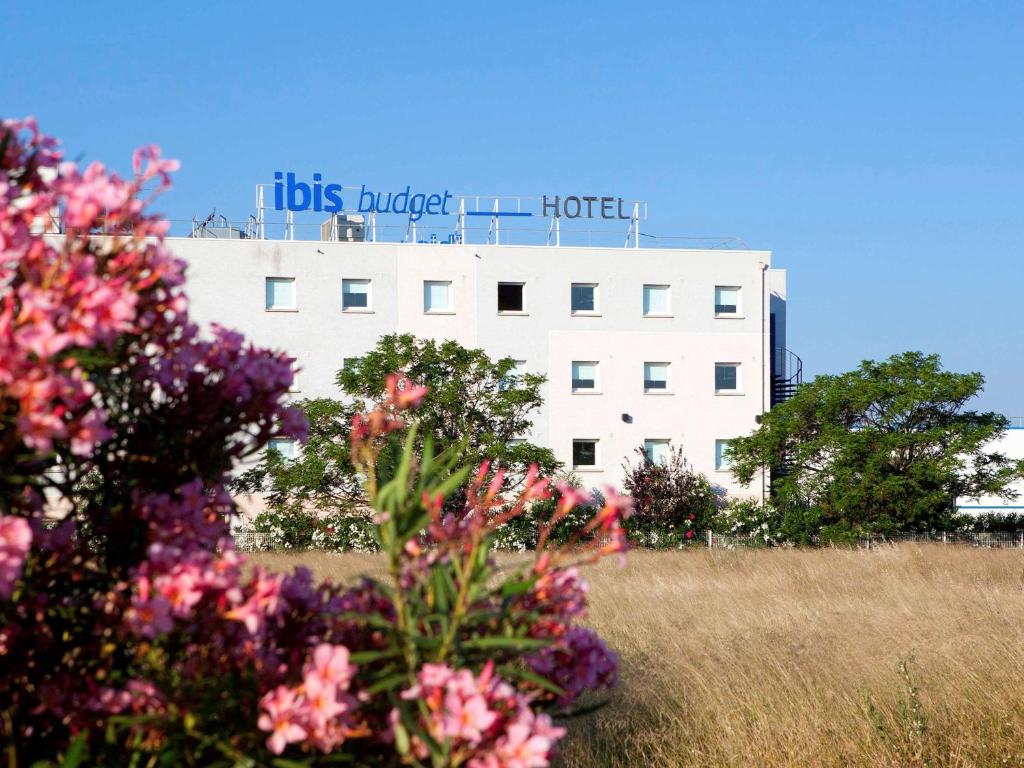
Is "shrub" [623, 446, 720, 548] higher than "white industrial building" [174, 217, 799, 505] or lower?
lower

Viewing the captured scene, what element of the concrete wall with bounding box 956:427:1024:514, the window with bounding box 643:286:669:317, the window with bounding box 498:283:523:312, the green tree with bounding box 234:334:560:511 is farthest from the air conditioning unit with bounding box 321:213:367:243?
the concrete wall with bounding box 956:427:1024:514

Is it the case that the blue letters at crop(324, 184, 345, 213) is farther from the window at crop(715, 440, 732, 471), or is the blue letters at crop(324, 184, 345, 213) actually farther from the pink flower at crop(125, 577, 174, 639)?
the pink flower at crop(125, 577, 174, 639)

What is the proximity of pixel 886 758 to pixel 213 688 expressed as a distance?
5.75m

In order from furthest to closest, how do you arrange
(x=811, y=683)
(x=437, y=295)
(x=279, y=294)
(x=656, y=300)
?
1. (x=656, y=300)
2. (x=437, y=295)
3. (x=279, y=294)
4. (x=811, y=683)

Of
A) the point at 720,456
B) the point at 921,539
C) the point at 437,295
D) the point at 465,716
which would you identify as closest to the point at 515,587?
the point at 465,716

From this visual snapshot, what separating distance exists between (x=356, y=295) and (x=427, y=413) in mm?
8959

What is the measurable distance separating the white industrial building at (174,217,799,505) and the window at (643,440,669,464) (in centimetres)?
7

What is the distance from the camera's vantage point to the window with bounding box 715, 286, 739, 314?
50.2 metres

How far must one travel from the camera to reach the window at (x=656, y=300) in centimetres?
4959

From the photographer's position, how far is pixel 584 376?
48750mm

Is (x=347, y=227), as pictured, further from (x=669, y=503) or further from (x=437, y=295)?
(x=669, y=503)

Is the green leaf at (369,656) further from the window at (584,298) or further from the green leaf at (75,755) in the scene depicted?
the window at (584,298)

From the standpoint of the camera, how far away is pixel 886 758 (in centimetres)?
738

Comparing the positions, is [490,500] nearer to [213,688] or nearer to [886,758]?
[213,688]
